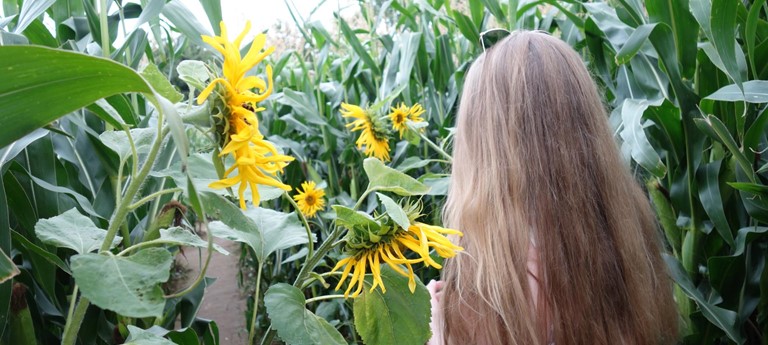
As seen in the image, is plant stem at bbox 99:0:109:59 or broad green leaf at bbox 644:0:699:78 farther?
broad green leaf at bbox 644:0:699:78

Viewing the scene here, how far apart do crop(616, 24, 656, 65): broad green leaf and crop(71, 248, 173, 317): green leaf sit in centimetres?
101

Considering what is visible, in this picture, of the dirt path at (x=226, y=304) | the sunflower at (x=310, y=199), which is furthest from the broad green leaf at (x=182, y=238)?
the dirt path at (x=226, y=304)

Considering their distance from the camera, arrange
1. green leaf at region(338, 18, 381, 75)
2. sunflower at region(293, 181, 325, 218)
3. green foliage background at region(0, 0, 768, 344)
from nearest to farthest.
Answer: green foliage background at region(0, 0, 768, 344) → sunflower at region(293, 181, 325, 218) → green leaf at region(338, 18, 381, 75)

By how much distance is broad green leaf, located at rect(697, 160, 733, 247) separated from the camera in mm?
1201

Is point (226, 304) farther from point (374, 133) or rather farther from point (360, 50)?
point (374, 133)

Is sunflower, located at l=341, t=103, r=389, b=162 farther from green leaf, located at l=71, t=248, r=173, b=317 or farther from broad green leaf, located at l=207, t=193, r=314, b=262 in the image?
green leaf, located at l=71, t=248, r=173, b=317

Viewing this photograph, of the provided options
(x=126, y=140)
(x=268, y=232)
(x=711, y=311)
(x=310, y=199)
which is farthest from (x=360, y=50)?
(x=126, y=140)

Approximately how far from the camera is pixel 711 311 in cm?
121

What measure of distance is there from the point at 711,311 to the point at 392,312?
81 cm

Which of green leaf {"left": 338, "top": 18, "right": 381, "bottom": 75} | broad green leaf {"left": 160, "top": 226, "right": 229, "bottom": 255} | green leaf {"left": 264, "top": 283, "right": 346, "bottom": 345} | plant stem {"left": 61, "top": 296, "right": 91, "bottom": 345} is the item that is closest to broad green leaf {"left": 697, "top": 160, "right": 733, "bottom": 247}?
green leaf {"left": 264, "top": 283, "right": 346, "bottom": 345}

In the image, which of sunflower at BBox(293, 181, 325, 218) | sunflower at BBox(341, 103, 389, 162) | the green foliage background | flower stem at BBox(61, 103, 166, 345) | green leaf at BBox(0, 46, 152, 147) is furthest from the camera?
sunflower at BBox(293, 181, 325, 218)

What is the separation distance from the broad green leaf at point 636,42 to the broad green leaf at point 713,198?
0.28m

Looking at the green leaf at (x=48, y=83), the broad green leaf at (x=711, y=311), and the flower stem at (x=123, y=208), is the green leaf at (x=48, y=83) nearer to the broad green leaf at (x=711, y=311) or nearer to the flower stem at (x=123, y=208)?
→ the flower stem at (x=123, y=208)

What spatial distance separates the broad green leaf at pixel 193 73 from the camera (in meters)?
0.54
